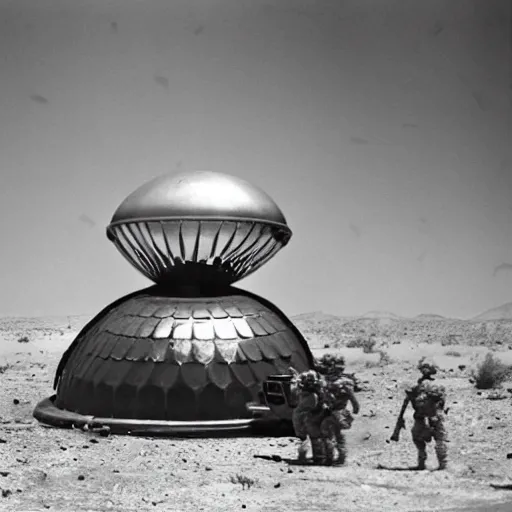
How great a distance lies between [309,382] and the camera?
28.3ft

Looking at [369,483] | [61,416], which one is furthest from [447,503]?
[61,416]

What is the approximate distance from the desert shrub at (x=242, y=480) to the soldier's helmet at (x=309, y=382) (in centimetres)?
134

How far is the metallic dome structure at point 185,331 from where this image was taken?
9859mm

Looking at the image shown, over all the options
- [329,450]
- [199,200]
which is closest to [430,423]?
[329,450]

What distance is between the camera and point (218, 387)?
9891mm

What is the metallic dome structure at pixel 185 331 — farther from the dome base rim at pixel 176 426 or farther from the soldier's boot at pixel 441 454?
the soldier's boot at pixel 441 454

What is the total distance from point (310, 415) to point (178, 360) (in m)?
2.16

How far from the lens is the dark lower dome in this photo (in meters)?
9.85

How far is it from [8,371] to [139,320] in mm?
10182

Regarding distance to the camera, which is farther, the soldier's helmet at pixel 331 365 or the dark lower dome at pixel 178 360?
the dark lower dome at pixel 178 360

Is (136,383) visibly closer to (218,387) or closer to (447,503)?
(218,387)

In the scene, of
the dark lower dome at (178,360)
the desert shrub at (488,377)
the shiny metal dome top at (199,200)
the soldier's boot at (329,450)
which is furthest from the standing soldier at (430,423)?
the desert shrub at (488,377)

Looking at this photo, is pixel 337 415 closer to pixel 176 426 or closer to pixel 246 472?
pixel 246 472

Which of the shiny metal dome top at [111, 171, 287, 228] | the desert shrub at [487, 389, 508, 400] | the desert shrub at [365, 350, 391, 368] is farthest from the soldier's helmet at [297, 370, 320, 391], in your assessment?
the desert shrub at [365, 350, 391, 368]
